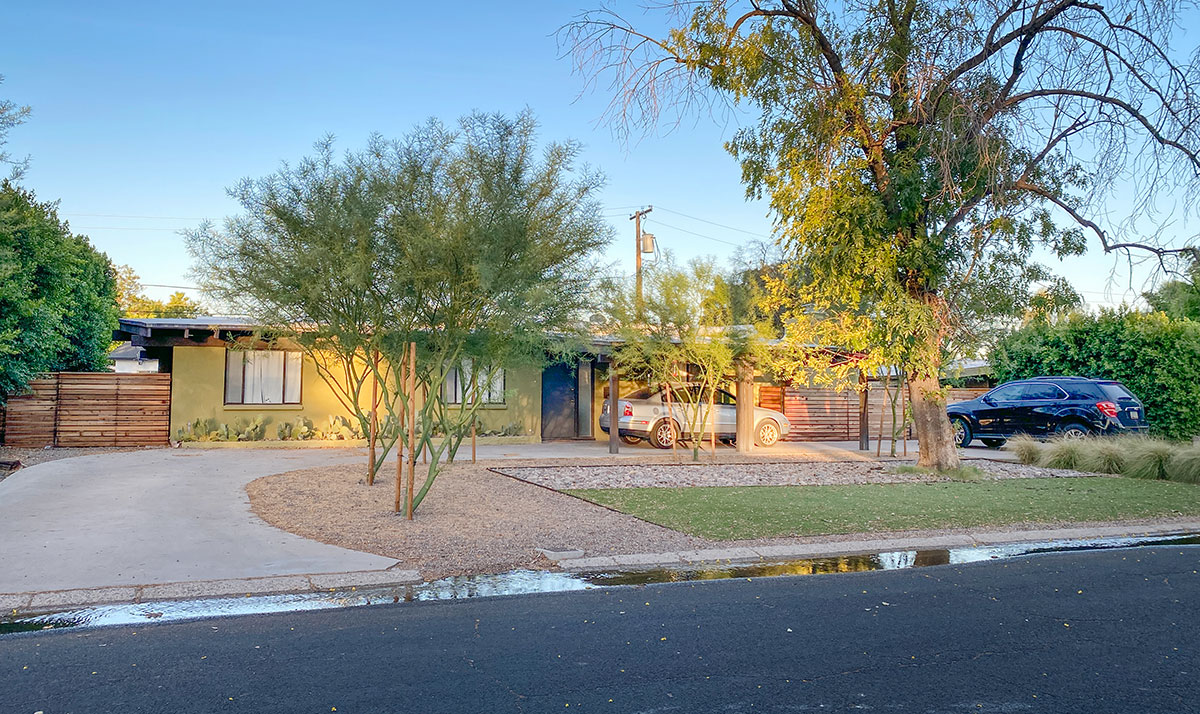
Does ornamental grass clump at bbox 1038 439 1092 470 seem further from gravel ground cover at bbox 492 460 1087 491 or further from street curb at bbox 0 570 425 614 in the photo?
street curb at bbox 0 570 425 614

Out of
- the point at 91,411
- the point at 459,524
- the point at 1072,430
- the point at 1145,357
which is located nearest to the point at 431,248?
the point at 459,524

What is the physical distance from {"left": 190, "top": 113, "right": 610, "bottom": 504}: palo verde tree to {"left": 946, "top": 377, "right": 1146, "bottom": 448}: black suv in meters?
11.2

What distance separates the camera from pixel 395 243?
30.0 ft

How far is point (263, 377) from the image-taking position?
61.2ft

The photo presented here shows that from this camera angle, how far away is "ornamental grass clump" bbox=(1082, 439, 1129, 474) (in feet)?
51.0

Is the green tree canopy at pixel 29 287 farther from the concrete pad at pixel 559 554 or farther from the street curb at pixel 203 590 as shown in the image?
the concrete pad at pixel 559 554

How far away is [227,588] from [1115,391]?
1864 centimetres

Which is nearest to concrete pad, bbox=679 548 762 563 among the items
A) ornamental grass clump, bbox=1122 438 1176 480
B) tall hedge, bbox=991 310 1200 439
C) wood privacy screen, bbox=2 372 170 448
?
ornamental grass clump, bbox=1122 438 1176 480

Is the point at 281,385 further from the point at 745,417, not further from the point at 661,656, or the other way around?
the point at 661,656

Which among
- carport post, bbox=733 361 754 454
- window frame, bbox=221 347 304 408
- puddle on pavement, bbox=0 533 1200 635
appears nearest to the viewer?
puddle on pavement, bbox=0 533 1200 635

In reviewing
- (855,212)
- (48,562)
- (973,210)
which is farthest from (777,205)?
(48,562)

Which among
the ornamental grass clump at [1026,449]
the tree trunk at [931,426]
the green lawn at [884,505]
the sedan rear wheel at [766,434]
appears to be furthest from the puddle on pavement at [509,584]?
the sedan rear wheel at [766,434]

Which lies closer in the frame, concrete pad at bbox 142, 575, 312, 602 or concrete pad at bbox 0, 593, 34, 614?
concrete pad at bbox 0, 593, 34, 614

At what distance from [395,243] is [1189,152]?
31.4 ft
